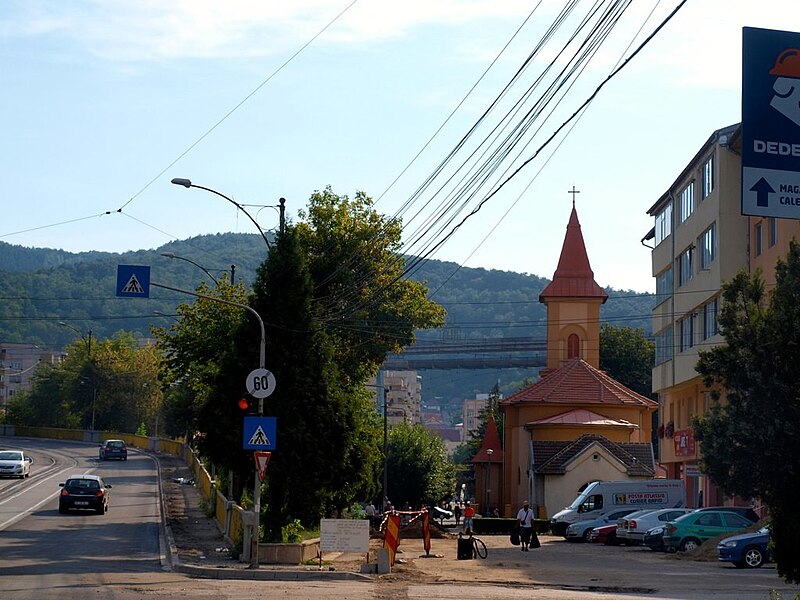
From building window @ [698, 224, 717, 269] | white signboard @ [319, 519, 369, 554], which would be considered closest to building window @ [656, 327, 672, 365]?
building window @ [698, 224, 717, 269]

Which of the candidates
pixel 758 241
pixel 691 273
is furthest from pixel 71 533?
pixel 691 273

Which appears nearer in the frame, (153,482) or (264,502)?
(264,502)

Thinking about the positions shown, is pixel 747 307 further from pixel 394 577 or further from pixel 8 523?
pixel 8 523

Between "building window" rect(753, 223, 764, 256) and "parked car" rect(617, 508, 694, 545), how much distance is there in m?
11.5

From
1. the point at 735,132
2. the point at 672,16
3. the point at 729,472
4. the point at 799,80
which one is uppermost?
the point at 735,132

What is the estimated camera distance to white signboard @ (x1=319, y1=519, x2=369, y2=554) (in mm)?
26828

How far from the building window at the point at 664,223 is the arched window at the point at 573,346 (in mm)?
19079

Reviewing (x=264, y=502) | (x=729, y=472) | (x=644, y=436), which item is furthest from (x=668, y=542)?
(x=644, y=436)

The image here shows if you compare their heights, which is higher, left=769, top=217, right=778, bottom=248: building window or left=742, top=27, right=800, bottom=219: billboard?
left=769, top=217, right=778, bottom=248: building window

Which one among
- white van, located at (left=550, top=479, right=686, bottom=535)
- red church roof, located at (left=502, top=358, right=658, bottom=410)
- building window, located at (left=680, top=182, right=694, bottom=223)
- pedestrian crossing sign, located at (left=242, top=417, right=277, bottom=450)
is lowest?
white van, located at (left=550, top=479, right=686, bottom=535)

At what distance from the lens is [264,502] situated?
3195 centimetres

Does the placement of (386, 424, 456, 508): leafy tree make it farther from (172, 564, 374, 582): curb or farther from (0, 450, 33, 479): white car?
(172, 564, 374, 582): curb

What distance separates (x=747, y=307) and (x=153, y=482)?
4678cm

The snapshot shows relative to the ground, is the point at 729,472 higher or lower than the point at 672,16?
lower
